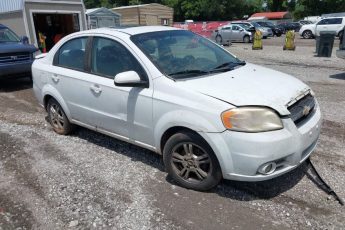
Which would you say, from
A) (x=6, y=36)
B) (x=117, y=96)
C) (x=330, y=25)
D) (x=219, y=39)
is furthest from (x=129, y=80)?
(x=330, y=25)

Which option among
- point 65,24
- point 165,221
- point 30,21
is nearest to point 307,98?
point 165,221

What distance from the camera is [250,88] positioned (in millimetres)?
3439

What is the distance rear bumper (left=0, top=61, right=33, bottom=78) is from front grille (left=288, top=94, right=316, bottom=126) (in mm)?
7802

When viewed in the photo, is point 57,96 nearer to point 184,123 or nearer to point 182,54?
point 182,54

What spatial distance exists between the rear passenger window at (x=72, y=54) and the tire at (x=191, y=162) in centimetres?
185

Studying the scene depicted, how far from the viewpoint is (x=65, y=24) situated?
16969 millimetres

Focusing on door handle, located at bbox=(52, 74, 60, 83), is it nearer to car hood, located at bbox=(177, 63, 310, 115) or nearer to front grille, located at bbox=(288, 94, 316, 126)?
car hood, located at bbox=(177, 63, 310, 115)

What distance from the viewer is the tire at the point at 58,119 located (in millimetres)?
5269

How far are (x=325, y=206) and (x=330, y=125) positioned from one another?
2591mm

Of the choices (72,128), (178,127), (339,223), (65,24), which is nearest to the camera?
(339,223)

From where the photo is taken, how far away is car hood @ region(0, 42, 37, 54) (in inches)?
349

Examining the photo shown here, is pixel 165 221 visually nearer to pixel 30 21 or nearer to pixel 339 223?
pixel 339 223

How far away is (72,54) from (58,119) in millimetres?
1141

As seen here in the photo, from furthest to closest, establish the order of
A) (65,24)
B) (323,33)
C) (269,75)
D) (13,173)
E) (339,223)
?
1. (65,24)
2. (323,33)
3. (13,173)
4. (269,75)
5. (339,223)
